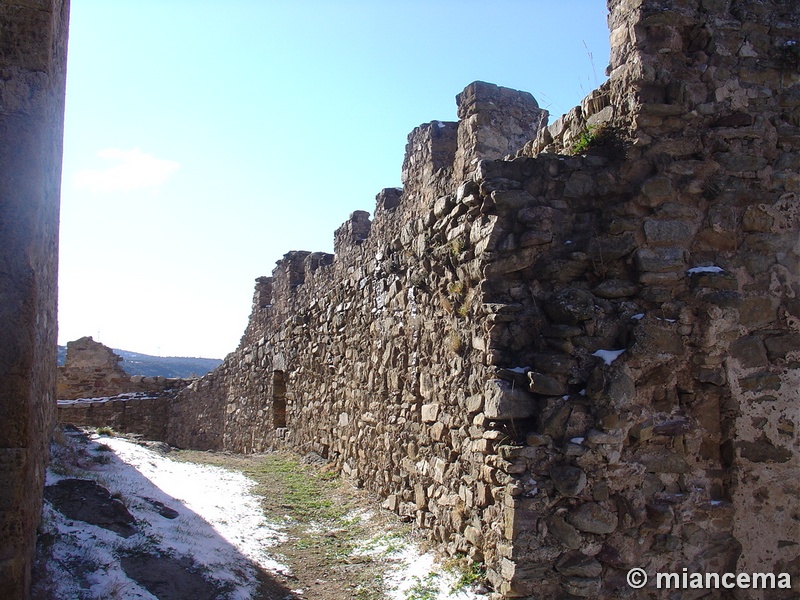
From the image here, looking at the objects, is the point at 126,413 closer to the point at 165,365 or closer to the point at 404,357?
the point at 404,357

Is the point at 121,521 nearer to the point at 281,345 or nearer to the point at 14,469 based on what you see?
the point at 14,469

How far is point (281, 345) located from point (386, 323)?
4800mm

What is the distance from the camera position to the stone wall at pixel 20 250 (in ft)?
9.77

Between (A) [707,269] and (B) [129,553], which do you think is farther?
(B) [129,553]

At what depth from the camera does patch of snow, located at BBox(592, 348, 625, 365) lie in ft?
13.4

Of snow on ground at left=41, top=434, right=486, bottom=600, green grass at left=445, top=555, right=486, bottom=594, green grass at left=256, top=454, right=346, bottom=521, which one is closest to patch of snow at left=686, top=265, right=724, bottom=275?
green grass at left=445, top=555, right=486, bottom=594

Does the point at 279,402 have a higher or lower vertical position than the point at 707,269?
lower

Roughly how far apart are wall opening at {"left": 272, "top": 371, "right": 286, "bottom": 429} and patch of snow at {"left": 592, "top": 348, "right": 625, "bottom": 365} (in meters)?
7.43

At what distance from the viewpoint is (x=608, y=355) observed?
4102 mm

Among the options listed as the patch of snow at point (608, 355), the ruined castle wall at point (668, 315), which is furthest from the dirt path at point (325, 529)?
the patch of snow at point (608, 355)

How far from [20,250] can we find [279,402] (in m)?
8.05

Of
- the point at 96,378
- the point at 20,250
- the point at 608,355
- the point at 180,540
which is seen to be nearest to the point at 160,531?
the point at 180,540

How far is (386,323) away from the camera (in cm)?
669

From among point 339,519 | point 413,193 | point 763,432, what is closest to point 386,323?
point 413,193
